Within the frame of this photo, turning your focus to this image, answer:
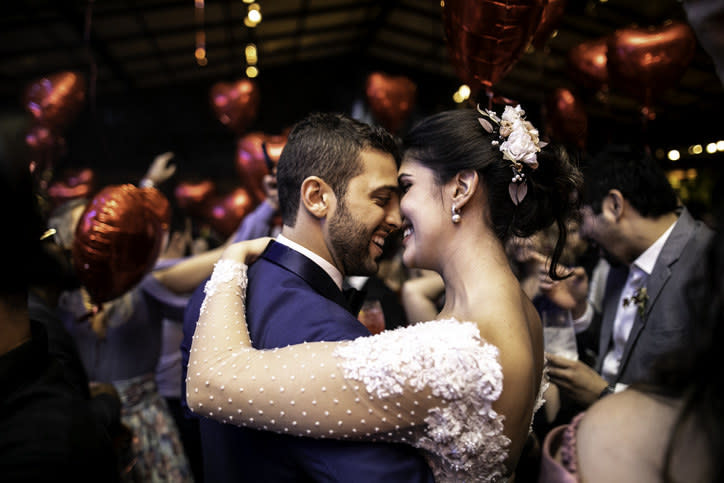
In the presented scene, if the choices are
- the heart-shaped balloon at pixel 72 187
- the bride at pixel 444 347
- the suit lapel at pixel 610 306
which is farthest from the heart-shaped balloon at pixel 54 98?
the suit lapel at pixel 610 306

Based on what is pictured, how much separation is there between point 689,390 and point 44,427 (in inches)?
42.5

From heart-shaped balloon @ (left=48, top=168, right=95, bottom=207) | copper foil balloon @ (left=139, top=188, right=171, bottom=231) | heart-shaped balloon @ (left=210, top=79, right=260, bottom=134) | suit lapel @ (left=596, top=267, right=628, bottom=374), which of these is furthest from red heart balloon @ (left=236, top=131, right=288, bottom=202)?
suit lapel @ (left=596, top=267, right=628, bottom=374)

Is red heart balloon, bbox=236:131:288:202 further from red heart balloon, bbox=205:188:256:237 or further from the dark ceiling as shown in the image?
the dark ceiling

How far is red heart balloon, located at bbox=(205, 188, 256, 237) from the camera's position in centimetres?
501

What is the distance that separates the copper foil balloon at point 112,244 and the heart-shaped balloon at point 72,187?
247 centimetres

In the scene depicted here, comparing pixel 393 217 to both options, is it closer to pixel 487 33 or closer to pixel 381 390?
pixel 381 390

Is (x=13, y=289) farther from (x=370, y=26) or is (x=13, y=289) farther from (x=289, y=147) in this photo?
(x=370, y=26)

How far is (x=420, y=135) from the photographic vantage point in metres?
1.30

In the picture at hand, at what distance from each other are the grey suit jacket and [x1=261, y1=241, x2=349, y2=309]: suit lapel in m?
1.42

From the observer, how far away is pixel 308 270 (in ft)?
4.11

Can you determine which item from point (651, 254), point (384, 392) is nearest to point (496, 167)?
point (384, 392)

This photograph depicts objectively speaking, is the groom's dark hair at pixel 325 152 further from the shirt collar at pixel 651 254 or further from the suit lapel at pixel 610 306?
the suit lapel at pixel 610 306

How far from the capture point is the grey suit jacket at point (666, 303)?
1911 mm

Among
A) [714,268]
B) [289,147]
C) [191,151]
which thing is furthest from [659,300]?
[191,151]
